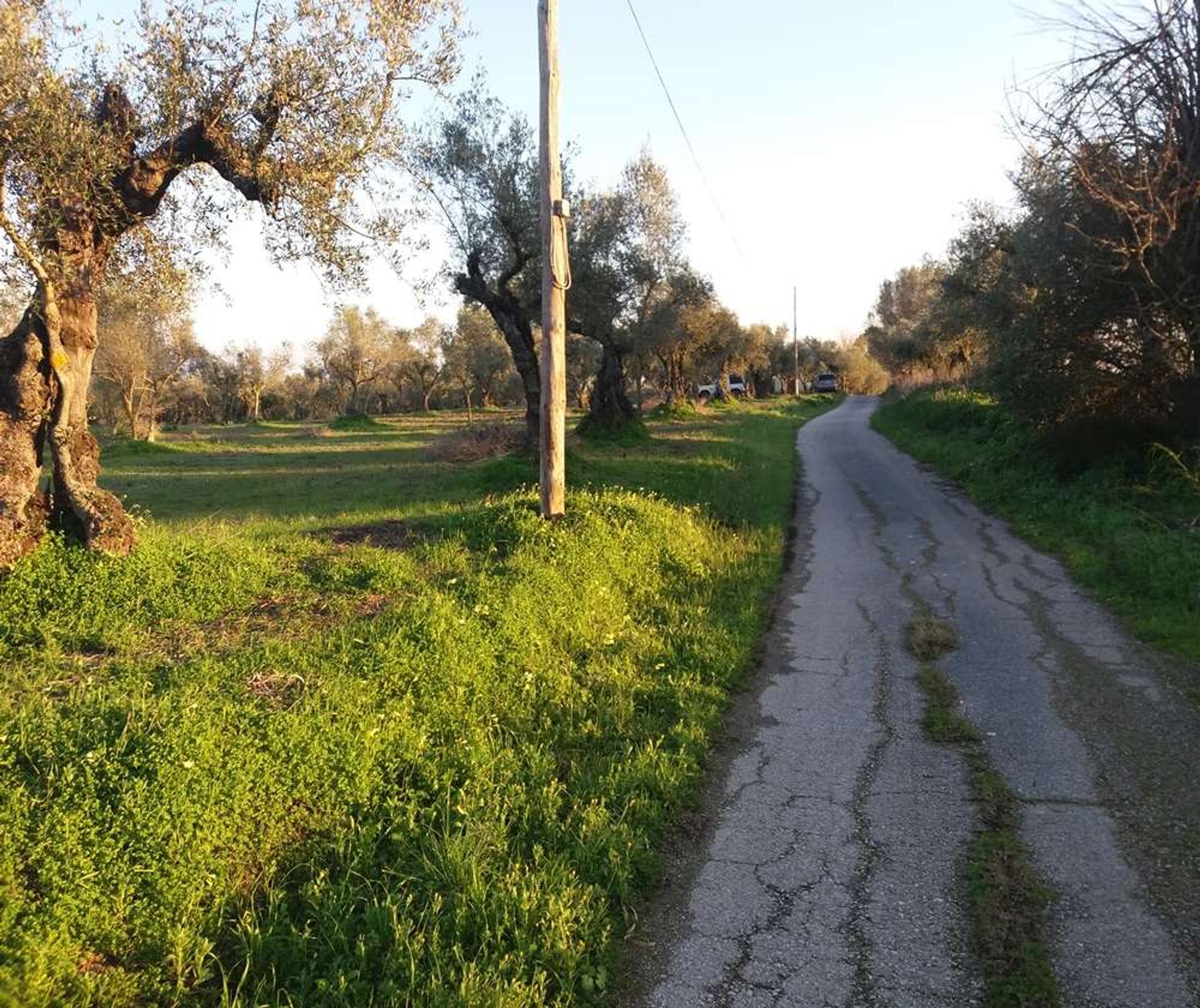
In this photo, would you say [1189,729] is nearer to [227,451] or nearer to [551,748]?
[551,748]

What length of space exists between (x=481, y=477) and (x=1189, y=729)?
1294 centimetres

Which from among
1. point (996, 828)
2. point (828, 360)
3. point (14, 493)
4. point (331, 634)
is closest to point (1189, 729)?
point (996, 828)

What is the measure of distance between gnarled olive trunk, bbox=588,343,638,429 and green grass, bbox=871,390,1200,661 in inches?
343

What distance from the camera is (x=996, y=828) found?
4.34m

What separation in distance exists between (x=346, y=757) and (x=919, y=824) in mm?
3058

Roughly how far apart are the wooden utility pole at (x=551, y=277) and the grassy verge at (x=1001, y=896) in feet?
17.8

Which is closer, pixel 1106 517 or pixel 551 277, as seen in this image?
pixel 551 277

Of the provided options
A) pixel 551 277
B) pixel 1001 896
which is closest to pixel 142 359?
pixel 551 277

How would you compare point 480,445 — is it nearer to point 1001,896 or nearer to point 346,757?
point 346,757

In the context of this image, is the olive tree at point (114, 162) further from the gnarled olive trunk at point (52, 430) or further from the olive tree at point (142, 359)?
the olive tree at point (142, 359)

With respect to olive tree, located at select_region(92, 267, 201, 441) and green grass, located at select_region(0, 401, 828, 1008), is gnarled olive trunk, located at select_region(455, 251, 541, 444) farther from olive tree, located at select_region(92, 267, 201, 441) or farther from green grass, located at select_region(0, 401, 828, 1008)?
olive tree, located at select_region(92, 267, 201, 441)

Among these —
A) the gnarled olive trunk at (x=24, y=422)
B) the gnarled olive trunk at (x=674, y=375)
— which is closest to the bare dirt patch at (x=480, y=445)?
the gnarled olive trunk at (x=24, y=422)

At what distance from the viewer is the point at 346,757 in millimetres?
4410

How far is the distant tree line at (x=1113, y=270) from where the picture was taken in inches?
455
